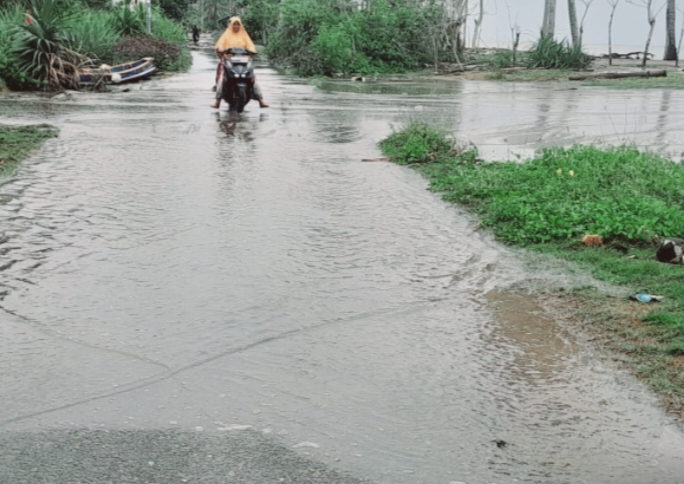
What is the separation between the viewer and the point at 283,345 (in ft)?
17.2

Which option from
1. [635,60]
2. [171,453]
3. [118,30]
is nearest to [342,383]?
[171,453]

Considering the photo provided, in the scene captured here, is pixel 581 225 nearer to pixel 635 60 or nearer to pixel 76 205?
pixel 76 205

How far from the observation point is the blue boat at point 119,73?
23.0 meters

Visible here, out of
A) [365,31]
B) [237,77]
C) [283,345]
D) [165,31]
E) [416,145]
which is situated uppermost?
[165,31]

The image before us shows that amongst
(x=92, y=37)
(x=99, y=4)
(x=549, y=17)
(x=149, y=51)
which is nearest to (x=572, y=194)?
(x=92, y=37)

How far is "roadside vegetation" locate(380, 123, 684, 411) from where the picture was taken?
17.3 ft

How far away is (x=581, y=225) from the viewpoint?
760 cm

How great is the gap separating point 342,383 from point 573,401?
1150 millimetres

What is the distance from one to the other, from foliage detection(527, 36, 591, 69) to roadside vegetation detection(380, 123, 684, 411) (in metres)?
27.0

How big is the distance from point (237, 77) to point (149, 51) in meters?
15.5

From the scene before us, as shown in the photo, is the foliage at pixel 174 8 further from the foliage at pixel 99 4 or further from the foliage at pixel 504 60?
the foliage at pixel 504 60

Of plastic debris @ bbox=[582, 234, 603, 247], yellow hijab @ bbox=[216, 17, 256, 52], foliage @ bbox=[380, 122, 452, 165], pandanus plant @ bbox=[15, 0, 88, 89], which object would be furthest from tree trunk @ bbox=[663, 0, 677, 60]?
plastic debris @ bbox=[582, 234, 603, 247]

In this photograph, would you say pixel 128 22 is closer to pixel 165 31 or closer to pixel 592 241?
pixel 165 31

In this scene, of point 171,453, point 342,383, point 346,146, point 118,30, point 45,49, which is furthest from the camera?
point 118,30
